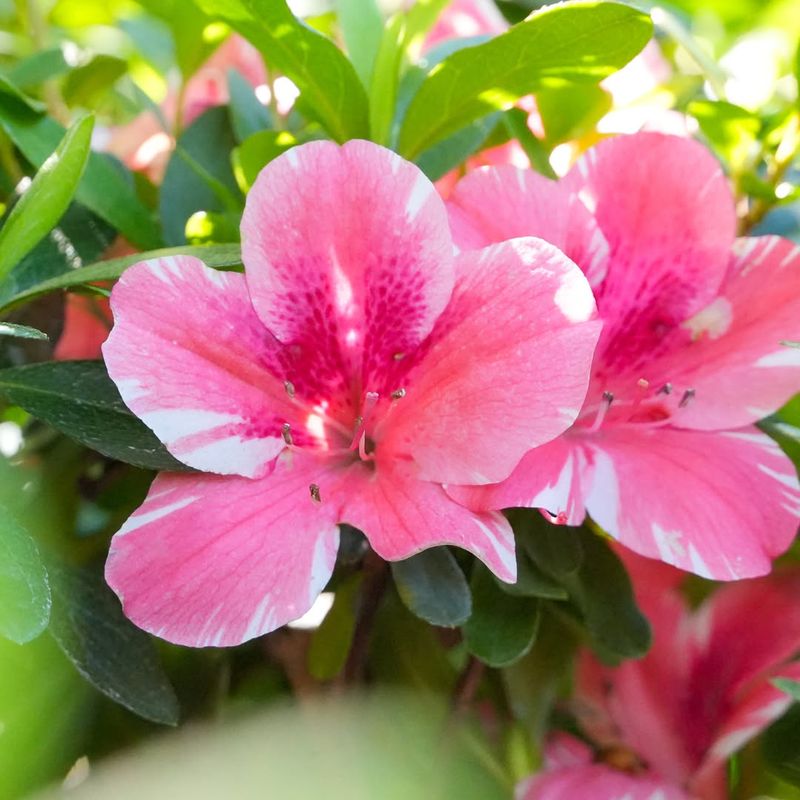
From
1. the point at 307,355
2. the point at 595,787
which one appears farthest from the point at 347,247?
the point at 595,787

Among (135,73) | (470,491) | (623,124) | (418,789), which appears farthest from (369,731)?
(135,73)

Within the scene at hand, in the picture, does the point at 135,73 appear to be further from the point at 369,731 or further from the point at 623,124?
the point at 369,731

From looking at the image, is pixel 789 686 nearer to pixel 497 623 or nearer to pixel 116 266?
pixel 497 623

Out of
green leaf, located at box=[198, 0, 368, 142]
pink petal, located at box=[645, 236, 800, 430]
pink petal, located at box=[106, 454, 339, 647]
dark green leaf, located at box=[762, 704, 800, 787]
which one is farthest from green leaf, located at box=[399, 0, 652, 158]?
dark green leaf, located at box=[762, 704, 800, 787]

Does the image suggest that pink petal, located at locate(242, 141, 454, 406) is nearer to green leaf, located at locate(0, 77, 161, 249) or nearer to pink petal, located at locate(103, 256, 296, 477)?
pink petal, located at locate(103, 256, 296, 477)

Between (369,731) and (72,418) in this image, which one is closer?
(72,418)

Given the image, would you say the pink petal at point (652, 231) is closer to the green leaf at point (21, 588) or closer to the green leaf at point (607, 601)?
the green leaf at point (607, 601)
